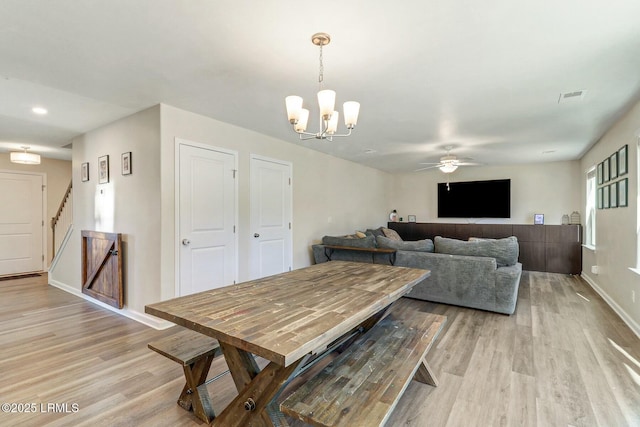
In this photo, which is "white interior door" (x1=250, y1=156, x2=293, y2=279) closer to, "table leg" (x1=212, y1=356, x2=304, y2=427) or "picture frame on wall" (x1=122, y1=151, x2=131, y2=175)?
"picture frame on wall" (x1=122, y1=151, x2=131, y2=175)

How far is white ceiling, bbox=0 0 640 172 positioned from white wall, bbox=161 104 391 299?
0.77ft

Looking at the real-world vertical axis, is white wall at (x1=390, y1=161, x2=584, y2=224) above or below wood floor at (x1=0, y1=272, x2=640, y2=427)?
above

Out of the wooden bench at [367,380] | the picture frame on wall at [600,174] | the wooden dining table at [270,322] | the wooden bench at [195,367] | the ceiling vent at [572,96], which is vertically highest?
the ceiling vent at [572,96]

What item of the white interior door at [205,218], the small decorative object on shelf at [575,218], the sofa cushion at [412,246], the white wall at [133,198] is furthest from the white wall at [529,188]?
the white wall at [133,198]

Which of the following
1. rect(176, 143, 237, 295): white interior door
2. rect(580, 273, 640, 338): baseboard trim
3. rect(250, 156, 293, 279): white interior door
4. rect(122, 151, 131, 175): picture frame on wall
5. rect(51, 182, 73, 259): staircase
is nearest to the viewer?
rect(580, 273, 640, 338): baseboard trim

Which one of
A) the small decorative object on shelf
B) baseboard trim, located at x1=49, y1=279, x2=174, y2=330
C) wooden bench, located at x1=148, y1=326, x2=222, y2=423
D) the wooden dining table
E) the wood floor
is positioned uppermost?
the small decorative object on shelf

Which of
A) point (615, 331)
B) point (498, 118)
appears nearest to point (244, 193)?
point (498, 118)

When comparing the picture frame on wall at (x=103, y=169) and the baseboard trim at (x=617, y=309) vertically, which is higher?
the picture frame on wall at (x=103, y=169)

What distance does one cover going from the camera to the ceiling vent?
2797mm

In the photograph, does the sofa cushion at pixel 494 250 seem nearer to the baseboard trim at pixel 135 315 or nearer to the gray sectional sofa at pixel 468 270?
the gray sectional sofa at pixel 468 270

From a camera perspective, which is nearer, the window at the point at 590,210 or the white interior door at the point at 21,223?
the window at the point at 590,210

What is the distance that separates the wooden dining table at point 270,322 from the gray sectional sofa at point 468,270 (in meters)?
2.08

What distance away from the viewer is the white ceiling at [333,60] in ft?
5.66

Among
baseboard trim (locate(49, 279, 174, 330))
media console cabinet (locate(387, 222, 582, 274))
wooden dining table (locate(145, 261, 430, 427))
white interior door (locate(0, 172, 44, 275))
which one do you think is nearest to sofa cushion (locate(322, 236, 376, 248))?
wooden dining table (locate(145, 261, 430, 427))
